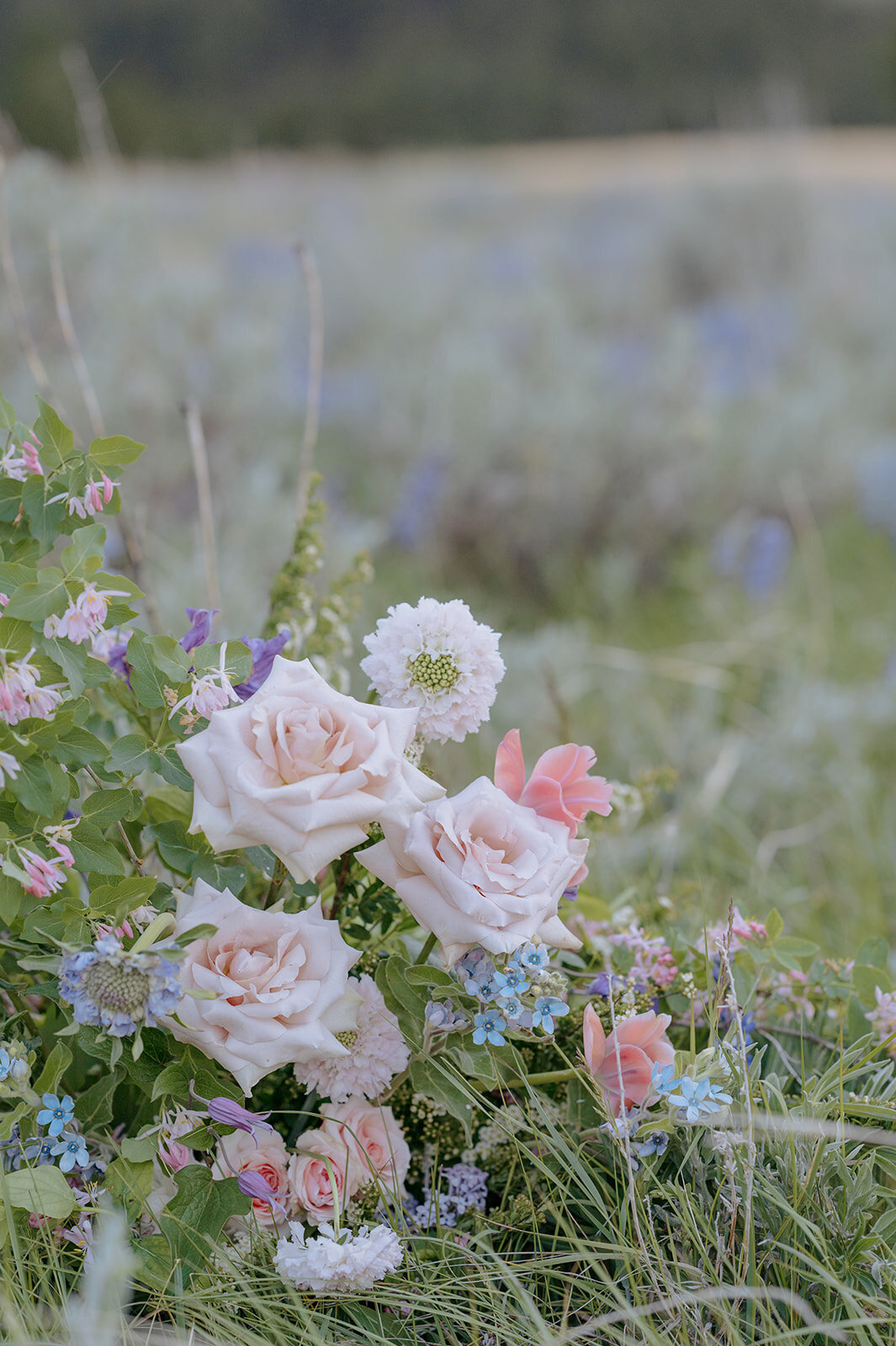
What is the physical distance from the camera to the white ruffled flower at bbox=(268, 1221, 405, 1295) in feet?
1.90

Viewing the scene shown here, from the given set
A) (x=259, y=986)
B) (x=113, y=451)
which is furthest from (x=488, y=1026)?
(x=113, y=451)

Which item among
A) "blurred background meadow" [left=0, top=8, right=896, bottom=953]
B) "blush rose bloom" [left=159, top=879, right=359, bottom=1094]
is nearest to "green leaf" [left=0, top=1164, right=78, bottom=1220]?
"blush rose bloom" [left=159, top=879, right=359, bottom=1094]

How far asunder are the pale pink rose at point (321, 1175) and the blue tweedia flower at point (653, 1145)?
0.17m

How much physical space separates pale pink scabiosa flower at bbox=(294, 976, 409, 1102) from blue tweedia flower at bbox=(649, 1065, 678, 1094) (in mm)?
149

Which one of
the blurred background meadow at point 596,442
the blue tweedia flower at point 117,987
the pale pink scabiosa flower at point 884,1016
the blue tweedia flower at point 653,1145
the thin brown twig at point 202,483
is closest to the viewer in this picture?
the blue tweedia flower at point 117,987

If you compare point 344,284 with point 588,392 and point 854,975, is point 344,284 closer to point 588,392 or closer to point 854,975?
point 588,392

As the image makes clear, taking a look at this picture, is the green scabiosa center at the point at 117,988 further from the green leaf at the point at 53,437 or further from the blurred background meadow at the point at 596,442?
the blurred background meadow at the point at 596,442

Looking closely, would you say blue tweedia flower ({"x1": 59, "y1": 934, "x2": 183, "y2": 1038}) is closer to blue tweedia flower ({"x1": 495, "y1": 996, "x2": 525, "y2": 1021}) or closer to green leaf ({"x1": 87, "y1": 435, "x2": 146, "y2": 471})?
blue tweedia flower ({"x1": 495, "y1": 996, "x2": 525, "y2": 1021})

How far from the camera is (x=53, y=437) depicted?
68 cm

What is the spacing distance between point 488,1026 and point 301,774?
180mm

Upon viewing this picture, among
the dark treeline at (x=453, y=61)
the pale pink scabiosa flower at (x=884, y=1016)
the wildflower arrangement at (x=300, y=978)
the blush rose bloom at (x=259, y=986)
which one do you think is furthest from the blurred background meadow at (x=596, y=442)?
the dark treeline at (x=453, y=61)

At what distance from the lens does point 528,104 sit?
16766 mm

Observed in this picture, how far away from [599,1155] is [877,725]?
1.60m

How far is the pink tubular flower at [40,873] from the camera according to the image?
0.58 m
